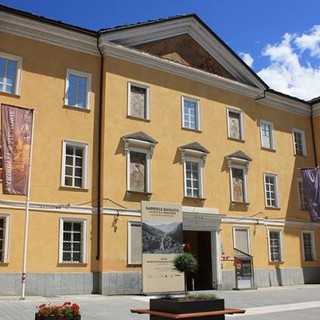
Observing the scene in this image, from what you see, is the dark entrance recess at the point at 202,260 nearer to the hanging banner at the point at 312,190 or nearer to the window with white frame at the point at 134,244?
the window with white frame at the point at 134,244

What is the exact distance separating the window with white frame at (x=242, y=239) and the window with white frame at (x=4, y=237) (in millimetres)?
12441

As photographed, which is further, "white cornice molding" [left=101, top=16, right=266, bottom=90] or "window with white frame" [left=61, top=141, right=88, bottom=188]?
"white cornice molding" [left=101, top=16, right=266, bottom=90]

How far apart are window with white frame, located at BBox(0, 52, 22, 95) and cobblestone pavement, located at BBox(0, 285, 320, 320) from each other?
876cm

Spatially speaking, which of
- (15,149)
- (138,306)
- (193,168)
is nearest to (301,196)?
(193,168)

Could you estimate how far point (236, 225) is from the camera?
2614 cm

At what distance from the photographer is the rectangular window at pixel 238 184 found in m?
26.6

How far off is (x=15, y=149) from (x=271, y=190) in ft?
54.7

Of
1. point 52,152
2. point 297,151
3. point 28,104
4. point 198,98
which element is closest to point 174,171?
point 198,98

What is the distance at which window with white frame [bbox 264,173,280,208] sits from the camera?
2894cm

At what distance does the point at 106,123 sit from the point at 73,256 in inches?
247

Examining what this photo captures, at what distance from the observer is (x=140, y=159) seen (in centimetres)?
2320

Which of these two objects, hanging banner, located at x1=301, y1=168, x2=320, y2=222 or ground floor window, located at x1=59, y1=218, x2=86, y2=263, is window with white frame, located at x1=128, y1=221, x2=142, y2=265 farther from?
hanging banner, located at x1=301, y1=168, x2=320, y2=222

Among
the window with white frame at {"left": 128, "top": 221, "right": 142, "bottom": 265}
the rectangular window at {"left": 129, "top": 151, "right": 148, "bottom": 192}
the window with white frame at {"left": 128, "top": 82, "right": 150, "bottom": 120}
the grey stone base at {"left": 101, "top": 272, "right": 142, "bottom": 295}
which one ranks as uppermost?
the window with white frame at {"left": 128, "top": 82, "right": 150, "bottom": 120}

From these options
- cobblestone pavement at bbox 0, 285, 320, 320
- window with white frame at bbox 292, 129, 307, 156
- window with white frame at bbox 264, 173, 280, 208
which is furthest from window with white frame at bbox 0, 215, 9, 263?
window with white frame at bbox 292, 129, 307, 156
